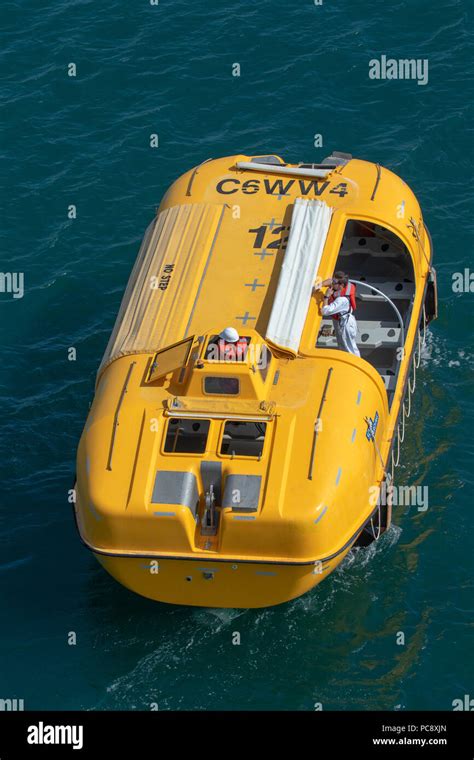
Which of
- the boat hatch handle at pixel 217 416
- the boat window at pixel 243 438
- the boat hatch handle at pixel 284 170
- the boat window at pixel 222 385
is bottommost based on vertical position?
the boat window at pixel 243 438

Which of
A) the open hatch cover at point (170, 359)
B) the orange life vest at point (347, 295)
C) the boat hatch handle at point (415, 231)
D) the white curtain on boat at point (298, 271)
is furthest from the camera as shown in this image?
the boat hatch handle at point (415, 231)

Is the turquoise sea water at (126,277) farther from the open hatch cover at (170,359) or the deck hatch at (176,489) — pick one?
the open hatch cover at (170,359)

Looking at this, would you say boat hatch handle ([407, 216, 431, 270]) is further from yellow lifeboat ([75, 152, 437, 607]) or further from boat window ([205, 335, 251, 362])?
boat window ([205, 335, 251, 362])

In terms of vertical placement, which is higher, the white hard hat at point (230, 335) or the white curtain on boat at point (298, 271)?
the white curtain on boat at point (298, 271)

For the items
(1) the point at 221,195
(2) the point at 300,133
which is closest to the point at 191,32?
(2) the point at 300,133

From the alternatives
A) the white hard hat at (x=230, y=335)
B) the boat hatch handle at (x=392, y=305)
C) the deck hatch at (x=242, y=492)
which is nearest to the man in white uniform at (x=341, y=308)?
the boat hatch handle at (x=392, y=305)

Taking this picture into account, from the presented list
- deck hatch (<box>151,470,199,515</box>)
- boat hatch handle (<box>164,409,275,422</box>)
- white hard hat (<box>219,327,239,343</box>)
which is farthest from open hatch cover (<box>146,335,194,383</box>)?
deck hatch (<box>151,470,199,515</box>)

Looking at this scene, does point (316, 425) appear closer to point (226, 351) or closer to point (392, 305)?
point (226, 351)
